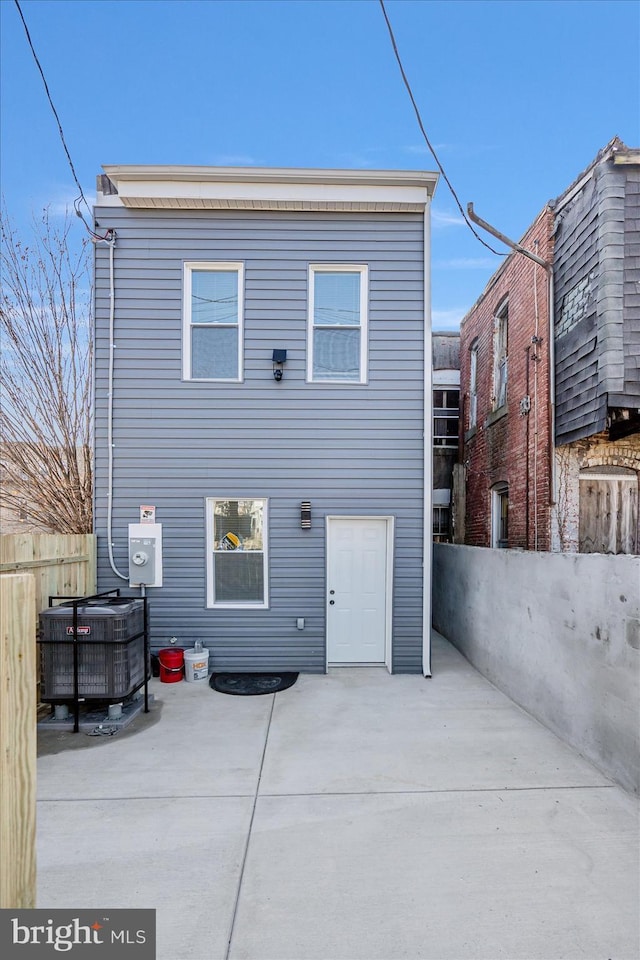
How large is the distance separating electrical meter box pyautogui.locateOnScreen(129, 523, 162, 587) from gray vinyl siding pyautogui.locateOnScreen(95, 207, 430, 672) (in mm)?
159

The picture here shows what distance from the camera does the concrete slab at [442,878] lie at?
2158 millimetres

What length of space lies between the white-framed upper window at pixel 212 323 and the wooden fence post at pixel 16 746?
5.30 metres

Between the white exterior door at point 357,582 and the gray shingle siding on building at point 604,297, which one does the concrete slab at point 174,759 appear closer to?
the white exterior door at point 357,582

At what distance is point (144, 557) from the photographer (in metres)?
6.02

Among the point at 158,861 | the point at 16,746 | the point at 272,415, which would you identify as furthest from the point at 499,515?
the point at 16,746

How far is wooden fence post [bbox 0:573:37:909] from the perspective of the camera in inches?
41.6

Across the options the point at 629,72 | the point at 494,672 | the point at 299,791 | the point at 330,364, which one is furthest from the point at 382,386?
the point at 629,72

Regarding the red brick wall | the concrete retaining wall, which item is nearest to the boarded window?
the red brick wall

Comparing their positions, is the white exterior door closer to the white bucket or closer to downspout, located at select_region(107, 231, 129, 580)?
the white bucket

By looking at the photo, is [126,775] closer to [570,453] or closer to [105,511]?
[105,511]

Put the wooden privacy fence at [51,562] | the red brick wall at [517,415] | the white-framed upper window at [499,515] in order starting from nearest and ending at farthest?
the wooden privacy fence at [51,562]
the red brick wall at [517,415]
the white-framed upper window at [499,515]

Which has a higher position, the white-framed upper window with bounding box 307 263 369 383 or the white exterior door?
the white-framed upper window with bounding box 307 263 369 383

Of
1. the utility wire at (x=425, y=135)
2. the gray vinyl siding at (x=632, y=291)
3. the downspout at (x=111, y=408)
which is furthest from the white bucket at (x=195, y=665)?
the utility wire at (x=425, y=135)

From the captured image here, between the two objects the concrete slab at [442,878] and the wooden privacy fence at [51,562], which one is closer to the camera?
the concrete slab at [442,878]
